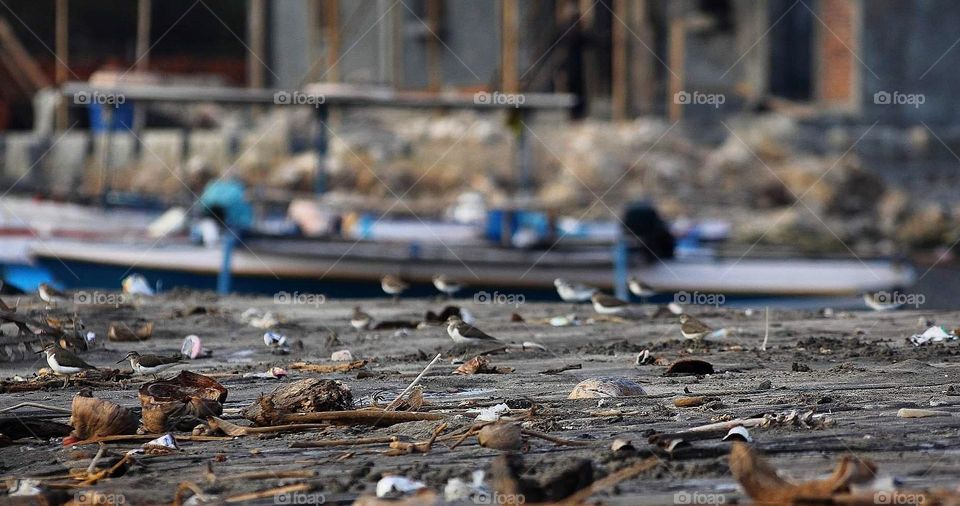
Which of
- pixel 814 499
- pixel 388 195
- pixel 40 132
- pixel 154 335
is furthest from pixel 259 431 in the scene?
pixel 40 132

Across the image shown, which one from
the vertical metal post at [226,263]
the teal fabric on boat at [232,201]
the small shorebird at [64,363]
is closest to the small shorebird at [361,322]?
the small shorebird at [64,363]

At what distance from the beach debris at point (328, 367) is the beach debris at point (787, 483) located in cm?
363

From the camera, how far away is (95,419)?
230 inches

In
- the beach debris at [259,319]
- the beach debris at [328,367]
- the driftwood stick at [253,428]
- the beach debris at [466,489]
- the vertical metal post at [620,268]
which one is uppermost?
the vertical metal post at [620,268]

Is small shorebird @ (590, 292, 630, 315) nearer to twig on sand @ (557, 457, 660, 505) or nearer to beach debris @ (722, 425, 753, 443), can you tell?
beach debris @ (722, 425, 753, 443)

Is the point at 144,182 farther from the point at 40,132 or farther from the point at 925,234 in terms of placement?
the point at 925,234

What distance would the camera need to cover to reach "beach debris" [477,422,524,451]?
212 inches

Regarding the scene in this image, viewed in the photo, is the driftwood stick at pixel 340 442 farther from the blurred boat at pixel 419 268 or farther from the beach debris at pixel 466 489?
the blurred boat at pixel 419 268

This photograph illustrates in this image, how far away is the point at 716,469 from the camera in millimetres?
4996

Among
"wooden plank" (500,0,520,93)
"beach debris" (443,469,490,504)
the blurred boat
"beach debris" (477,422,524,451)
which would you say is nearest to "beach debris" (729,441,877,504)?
"beach debris" (443,469,490,504)

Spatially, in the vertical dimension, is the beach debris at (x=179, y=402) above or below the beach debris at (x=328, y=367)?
below

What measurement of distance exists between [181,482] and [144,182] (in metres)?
29.9

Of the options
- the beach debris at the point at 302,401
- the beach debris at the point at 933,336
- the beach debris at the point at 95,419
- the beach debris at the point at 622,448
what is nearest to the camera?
the beach debris at the point at 622,448

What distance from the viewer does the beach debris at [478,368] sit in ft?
25.1
